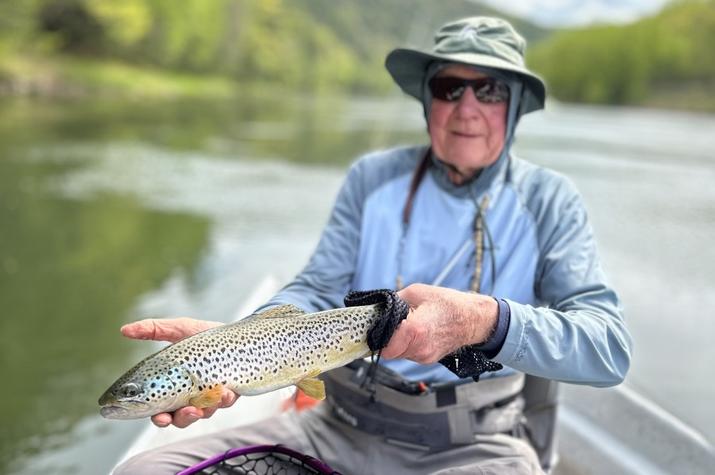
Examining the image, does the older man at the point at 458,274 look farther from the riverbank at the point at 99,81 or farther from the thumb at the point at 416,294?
the riverbank at the point at 99,81

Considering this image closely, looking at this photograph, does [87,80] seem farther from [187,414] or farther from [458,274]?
[187,414]

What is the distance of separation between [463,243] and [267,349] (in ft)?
3.34

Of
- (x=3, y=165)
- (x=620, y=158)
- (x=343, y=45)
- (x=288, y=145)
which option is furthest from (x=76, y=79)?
(x=343, y=45)

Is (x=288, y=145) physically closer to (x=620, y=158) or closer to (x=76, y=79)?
(x=620, y=158)

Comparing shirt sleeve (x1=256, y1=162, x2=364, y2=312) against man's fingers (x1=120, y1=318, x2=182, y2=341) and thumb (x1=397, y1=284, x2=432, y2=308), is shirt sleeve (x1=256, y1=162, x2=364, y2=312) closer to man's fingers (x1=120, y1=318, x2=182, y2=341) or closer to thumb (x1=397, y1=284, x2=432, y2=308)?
man's fingers (x1=120, y1=318, x2=182, y2=341)

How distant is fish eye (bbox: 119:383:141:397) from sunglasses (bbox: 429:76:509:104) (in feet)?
5.53

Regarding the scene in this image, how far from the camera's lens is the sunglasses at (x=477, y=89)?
113 inches

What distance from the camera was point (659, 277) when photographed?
11.0 m

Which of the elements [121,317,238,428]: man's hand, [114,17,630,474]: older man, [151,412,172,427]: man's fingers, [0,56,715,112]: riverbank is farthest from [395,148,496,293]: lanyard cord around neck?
[0,56,715,112]: riverbank

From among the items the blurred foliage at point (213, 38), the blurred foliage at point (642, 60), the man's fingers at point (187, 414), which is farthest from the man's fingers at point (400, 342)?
the blurred foliage at point (642, 60)

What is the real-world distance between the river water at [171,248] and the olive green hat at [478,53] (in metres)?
2.08

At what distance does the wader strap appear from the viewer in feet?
8.43

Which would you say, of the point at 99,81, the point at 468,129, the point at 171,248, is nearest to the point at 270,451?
the point at 468,129

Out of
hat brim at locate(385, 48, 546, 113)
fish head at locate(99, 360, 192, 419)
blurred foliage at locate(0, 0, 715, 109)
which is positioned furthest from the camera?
blurred foliage at locate(0, 0, 715, 109)
